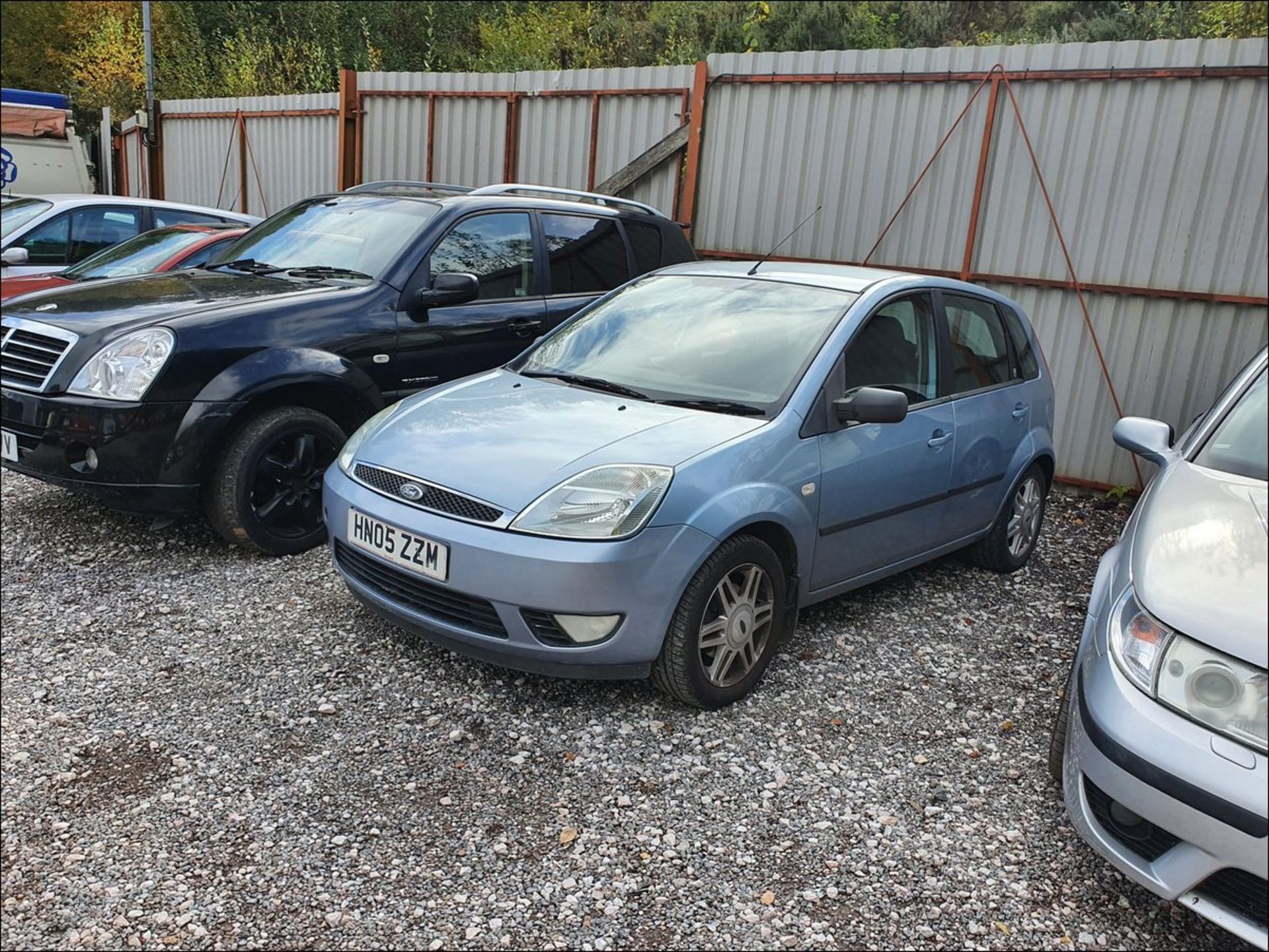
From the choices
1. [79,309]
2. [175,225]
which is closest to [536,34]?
[175,225]

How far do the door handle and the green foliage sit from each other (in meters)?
11.9

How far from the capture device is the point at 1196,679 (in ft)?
7.50

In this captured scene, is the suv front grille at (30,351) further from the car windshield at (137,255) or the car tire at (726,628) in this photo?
the car tire at (726,628)

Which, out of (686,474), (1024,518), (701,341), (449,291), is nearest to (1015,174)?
(1024,518)

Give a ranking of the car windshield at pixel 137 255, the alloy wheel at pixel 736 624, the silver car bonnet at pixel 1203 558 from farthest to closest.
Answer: the car windshield at pixel 137 255
the alloy wheel at pixel 736 624
the silver car bonnet at pixel 1203 558

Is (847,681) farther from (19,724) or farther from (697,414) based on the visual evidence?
(19,724)

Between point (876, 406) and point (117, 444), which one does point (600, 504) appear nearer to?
point (876, 406)

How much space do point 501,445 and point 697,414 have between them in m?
0.73

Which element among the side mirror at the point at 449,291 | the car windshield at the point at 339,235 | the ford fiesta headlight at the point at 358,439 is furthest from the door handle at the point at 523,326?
the ford fiesta headlight at the point at 358,439

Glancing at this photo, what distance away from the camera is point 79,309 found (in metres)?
4.66

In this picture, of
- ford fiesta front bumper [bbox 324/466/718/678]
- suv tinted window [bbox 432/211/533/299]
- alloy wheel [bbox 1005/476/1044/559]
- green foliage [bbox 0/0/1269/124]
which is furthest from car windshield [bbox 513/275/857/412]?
green foliage [bbox 0/0/1269/124]

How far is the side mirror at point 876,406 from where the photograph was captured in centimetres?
366

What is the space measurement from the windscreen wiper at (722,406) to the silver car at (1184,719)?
1.39 m

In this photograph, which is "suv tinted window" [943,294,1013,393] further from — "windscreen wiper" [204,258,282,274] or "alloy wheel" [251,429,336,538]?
"windscreen wiper" [204,258,282,274]
